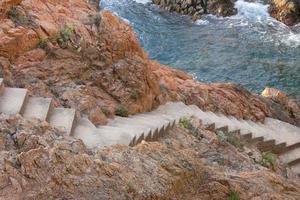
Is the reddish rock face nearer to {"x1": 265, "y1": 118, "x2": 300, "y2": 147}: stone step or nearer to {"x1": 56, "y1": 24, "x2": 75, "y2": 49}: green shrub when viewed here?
{"x1": 56, "y1": 24, "x2": 75, "y2": 49}: green shrub

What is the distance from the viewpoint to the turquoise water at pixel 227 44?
18.6m

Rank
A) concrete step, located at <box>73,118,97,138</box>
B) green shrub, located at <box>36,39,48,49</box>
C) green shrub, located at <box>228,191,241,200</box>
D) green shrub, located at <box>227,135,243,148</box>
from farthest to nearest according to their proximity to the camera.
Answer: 1. green shrub, located at <box>227,135,243,148</box>
2. green shrub, located at <box>36,39,48,49</box>
3. concrete step, located at <box>73,118,97,138</box>
4. green shrub, located at <box>228,191,241,200</box>

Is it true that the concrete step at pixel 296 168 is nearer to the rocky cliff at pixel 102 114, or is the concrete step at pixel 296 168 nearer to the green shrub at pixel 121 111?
the rocky cliff at pixel 102 114

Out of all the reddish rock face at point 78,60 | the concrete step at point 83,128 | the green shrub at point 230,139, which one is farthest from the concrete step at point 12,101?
the green shrub at point 230,139

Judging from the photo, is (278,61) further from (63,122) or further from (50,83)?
(63,122)

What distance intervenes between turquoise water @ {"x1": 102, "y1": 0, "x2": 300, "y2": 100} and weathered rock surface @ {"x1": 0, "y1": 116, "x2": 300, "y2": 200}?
1237cm

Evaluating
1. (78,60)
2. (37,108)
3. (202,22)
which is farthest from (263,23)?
(37,108)

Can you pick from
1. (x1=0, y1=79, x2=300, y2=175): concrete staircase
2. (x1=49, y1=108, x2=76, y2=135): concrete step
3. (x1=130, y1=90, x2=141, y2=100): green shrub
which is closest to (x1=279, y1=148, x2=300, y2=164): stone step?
(x1=0, y1=79, x2=300, y2=175): concrete staircase

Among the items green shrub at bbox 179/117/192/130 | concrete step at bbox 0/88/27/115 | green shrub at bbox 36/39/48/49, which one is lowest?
green shrub at bbox 179/117/192/130

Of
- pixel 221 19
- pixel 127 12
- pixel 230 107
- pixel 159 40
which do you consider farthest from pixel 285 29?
pixel 230 107

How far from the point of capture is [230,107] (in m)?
11.6

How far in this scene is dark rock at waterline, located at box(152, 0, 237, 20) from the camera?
24.3 m

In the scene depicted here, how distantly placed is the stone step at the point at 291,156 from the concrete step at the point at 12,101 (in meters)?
6.20

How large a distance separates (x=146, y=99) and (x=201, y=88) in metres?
2.77
